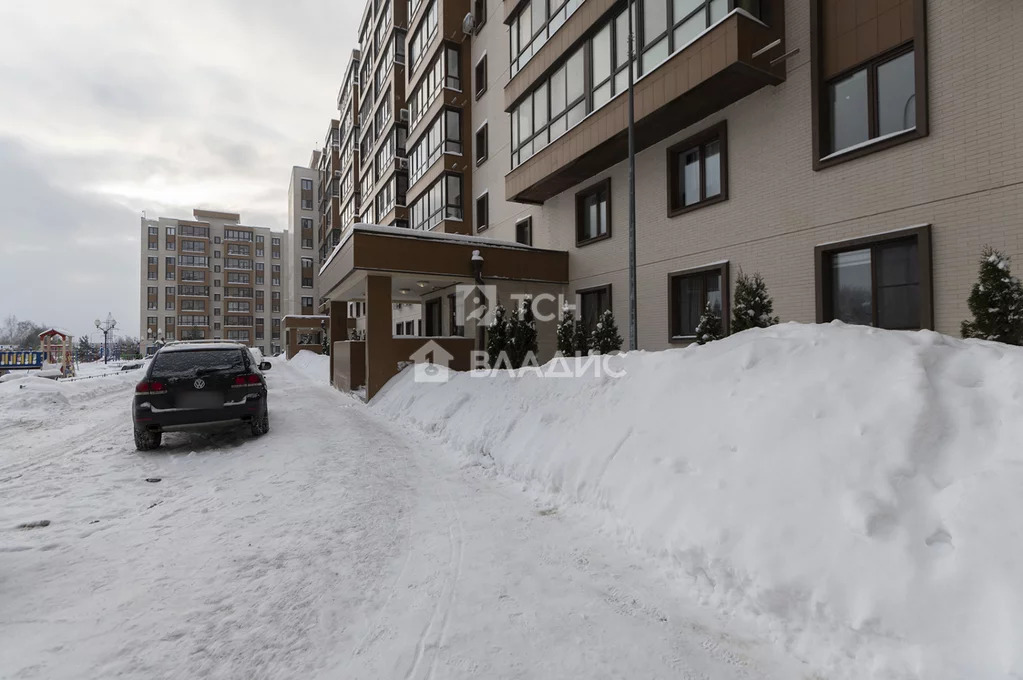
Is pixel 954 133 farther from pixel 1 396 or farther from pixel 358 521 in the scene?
pixel 1 396

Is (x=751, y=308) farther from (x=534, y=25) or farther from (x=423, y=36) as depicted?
(x=423, y=36)

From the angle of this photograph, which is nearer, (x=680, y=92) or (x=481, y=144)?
(x=680, y=92)

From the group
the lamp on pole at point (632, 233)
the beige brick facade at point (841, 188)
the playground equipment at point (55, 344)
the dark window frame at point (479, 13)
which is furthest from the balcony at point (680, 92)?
the playground equipment at point (55, 344)

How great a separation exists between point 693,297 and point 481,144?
46.2ft

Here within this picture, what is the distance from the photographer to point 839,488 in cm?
329

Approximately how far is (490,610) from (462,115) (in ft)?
74.0

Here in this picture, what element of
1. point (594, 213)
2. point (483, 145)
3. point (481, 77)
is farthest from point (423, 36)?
point (594, 213)

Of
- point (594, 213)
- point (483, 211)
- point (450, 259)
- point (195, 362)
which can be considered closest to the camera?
point (195, 362)

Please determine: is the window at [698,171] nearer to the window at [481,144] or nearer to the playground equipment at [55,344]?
the window at [481,144]

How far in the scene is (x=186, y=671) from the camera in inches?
97.1

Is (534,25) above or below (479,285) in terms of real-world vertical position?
above

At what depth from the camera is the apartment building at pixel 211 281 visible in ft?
266

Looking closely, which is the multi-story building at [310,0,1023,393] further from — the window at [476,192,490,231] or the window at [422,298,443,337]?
the window at [422,298,443,337]

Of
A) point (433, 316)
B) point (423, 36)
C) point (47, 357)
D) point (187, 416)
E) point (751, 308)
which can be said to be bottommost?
point (187, 416)
